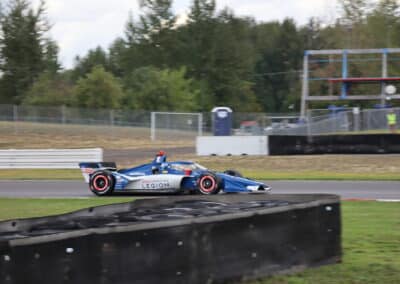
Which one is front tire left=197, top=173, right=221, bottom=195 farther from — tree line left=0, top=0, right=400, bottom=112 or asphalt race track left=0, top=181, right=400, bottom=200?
tree line left=0, top=0, right=400, bottom=112

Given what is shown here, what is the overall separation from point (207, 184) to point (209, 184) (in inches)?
1.8

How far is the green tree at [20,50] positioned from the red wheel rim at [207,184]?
5482cm

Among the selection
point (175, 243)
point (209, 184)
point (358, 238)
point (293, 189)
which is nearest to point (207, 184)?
point (209, 184)

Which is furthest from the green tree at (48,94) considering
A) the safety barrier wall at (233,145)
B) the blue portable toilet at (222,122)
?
the safety barrier wall at (233,145)

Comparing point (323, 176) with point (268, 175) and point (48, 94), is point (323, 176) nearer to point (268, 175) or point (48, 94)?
point (268, 175)

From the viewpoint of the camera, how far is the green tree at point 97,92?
191 feet

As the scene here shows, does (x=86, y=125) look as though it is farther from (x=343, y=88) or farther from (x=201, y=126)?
(x=343, y=88)

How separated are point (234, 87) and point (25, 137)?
131 feet

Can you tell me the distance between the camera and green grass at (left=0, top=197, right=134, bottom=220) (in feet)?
43.2

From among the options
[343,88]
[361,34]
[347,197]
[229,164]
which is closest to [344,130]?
[343,88]

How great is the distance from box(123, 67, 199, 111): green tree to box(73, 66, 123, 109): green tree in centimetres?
540

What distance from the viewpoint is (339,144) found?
2569 centimetres

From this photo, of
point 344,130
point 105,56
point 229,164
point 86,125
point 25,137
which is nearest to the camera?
point 229,164

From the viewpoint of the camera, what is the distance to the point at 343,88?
123ft
